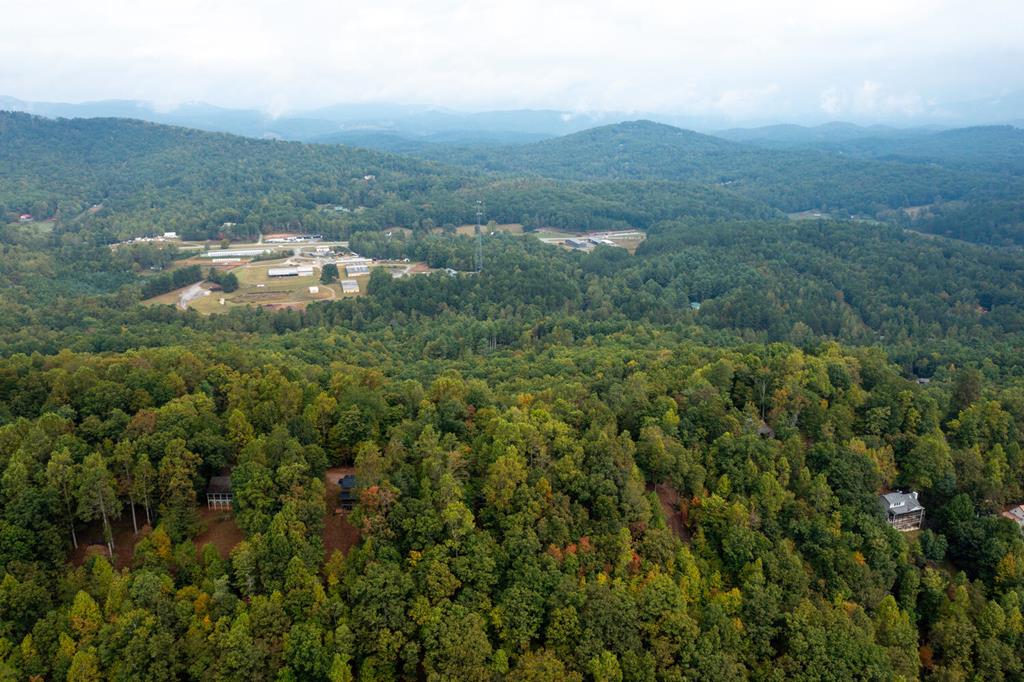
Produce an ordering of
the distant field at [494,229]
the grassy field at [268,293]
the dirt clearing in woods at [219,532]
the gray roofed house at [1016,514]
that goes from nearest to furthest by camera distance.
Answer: the dirt clearing in woods at [219,532] < the gray roofed house at [1016,514] < the grassy field at [268,293] < the distant field at [494,229]

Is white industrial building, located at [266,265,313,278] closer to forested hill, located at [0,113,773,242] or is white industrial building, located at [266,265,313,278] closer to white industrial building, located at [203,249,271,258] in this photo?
white industrial building, located at [203,249,271,258]

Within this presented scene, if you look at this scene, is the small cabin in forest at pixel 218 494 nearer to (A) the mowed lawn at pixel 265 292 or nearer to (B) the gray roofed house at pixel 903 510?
(B) the gray roofed house at pixel 903 510

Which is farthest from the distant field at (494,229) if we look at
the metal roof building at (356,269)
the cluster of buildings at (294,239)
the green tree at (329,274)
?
the green tree at (329,274)

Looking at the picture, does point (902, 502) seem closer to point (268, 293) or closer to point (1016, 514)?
point (1016, 514)

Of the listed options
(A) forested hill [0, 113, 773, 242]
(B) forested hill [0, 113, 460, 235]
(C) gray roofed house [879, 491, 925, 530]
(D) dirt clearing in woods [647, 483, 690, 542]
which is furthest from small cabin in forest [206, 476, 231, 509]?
(B) forested hill [0, 113, 460, 235]

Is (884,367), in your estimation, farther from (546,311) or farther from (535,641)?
(546,311)

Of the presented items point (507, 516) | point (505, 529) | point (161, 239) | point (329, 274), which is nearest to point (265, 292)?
point (329, 274)

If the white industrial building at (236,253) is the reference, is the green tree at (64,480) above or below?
above
